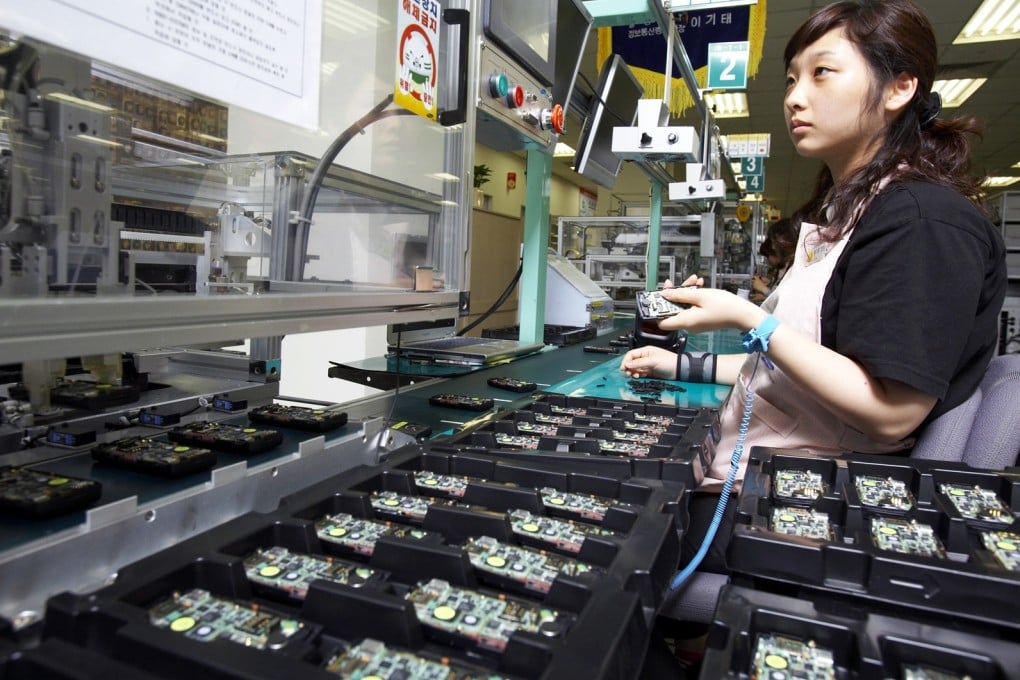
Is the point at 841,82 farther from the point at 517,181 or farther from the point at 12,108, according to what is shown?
the point at 517,181

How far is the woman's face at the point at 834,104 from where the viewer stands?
1203 millimetres

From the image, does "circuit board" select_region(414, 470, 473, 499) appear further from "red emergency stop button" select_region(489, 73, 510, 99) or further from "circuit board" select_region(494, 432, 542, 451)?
"red emergency stop button" select_region(489, 73, 510, 99)

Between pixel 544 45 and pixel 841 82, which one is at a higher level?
pixel 544 45

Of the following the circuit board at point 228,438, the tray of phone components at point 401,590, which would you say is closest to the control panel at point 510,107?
the circuit board at point 228,438

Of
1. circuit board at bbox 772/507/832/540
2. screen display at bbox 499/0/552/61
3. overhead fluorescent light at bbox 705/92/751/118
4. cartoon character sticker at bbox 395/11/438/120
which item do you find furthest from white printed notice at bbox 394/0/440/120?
overhead fluorescent light at bbox 705/92/751/118

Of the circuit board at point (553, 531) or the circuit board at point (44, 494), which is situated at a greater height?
the circuit board at point (44, 494)

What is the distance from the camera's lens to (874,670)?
497 mm

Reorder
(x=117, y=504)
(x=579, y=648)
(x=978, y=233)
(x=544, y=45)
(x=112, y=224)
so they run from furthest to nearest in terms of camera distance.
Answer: (x=544, y=45)
(x=978, y=233)
(x=112, y=224)
(x=117, y=504)
(x=579, y=648)

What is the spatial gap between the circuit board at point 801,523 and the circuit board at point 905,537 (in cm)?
5

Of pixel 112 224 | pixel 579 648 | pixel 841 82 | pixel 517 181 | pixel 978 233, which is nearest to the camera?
pixel 579 648

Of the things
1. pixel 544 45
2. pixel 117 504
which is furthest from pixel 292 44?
pixel 544 45

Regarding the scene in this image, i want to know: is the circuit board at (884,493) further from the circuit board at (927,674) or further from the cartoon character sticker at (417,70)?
the cartoon character sticker at (417,70)

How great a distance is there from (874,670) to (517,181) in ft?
30.9

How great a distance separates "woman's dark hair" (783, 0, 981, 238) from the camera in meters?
1.17
